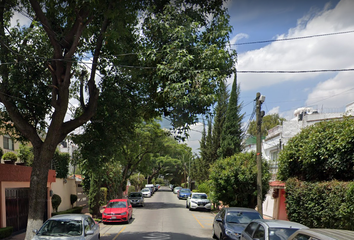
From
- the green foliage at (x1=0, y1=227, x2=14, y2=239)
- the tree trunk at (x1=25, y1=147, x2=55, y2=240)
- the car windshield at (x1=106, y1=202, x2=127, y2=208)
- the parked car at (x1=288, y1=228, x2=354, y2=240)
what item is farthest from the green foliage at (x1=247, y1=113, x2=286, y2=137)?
the parked car at (x1=288, y1=228, x2=354, y2=240)

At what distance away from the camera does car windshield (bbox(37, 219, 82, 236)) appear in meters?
9.91

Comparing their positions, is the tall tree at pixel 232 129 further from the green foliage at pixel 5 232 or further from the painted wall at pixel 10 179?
the green foliage at pixel 5 232

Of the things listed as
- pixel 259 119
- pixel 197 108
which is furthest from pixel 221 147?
pixel 197 108

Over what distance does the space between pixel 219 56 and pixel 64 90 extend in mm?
5665

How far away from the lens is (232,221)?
12.7 meters

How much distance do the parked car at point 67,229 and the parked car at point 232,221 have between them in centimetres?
469

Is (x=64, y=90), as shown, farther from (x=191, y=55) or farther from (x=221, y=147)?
(x=221, y=147)

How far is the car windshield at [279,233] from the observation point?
7914 millimetres

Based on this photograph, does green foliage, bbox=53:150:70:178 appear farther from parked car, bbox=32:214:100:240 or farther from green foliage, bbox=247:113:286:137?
green foliage, bbox=247:113:286:137

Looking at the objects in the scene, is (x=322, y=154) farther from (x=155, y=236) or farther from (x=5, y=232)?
(x=5, y=232)

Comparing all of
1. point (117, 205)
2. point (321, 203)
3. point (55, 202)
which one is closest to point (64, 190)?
point (55, 202)

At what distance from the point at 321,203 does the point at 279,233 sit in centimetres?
476

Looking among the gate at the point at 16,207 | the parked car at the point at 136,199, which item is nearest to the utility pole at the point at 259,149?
the gate at the point at 16,207

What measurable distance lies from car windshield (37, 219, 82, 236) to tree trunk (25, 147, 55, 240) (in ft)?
2.69
